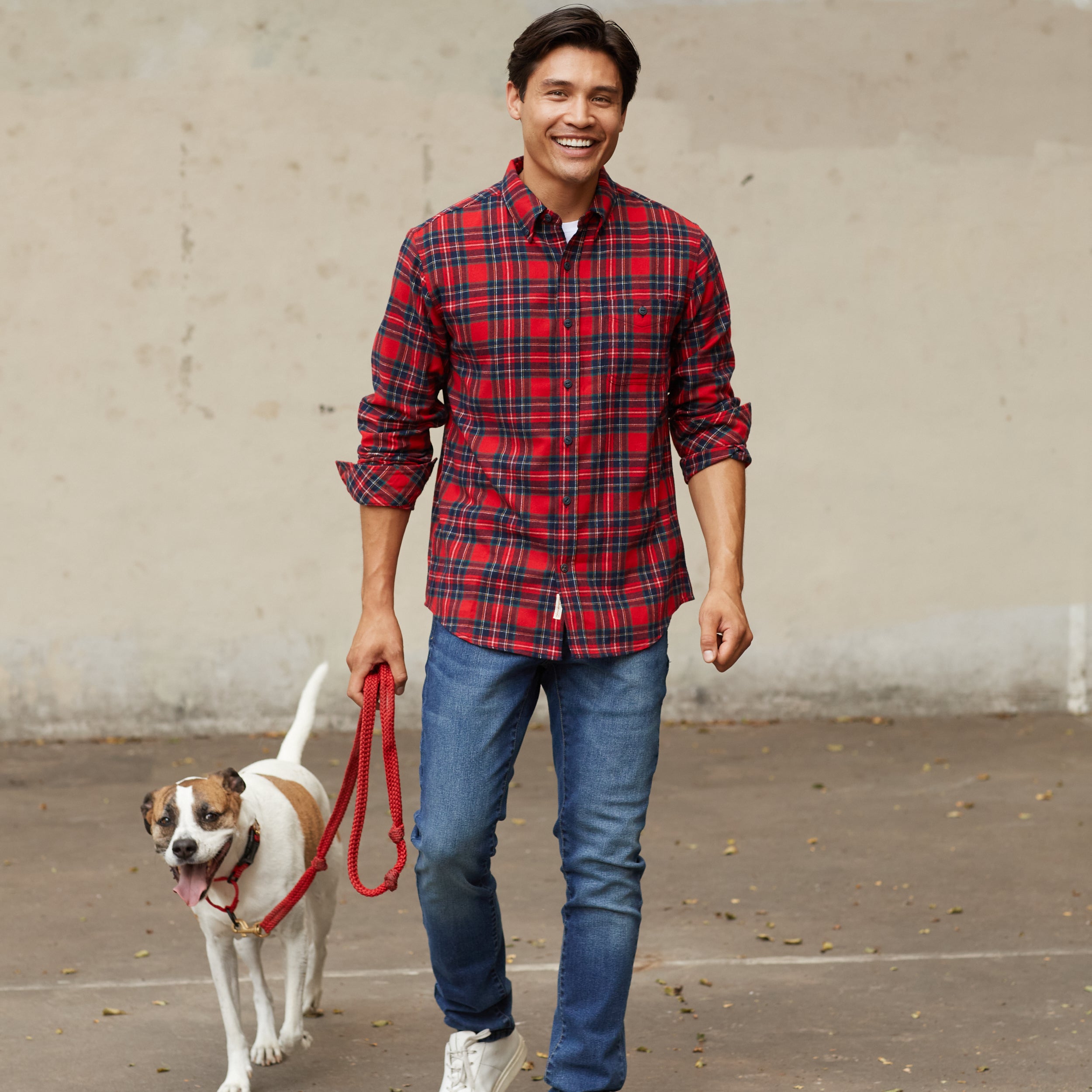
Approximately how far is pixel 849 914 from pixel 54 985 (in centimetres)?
214

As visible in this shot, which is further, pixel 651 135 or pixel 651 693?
pixel 651 135

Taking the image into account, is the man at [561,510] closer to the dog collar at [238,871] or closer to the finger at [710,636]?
the finger at [710,636]

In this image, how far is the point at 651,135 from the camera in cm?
607

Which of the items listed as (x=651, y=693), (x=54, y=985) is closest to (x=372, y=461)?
(x=651, y=693)

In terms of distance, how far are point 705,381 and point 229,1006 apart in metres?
1.62

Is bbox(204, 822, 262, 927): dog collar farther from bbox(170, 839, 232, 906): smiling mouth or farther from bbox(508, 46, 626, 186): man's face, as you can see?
bbox(508, 46, 626, 186): man's face

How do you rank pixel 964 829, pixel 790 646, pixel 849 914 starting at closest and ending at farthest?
pixel 849 914, pixel 964 829, pixel 790 646

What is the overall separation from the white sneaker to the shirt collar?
1476 millimetres

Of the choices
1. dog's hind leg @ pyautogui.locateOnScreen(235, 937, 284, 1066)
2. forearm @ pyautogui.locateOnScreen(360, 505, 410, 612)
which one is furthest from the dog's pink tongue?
forearm @ pyautogui.locateOnScreen(360, 505, 410, 612)

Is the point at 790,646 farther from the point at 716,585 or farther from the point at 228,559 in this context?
the point at 716,585

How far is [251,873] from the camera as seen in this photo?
119 inches

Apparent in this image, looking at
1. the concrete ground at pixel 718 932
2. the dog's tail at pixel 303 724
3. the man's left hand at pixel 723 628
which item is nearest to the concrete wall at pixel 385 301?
→ the concrete ground at pixel 718 932

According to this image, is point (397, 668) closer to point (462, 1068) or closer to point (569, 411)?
point (569, 411)

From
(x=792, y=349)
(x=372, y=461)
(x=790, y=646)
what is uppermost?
(x=792, y=349)
